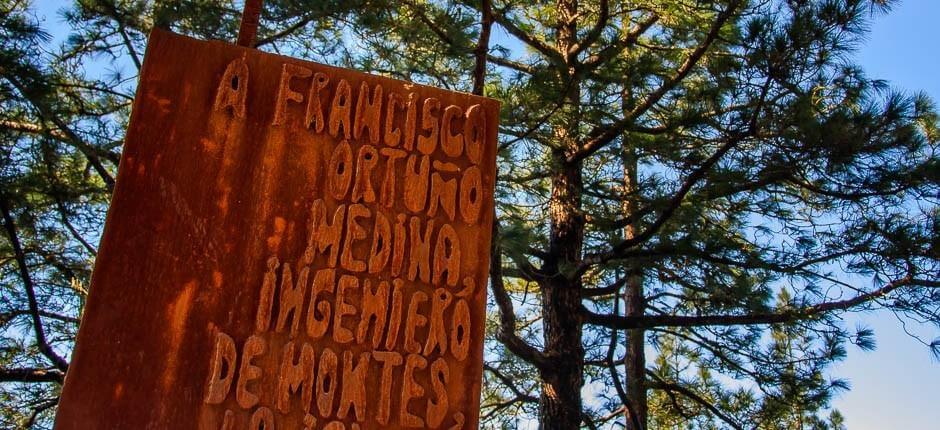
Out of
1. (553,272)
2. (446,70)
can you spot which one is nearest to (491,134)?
(446,70)

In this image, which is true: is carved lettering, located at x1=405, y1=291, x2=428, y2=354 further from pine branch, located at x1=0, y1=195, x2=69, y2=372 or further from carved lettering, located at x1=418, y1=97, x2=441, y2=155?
pine branch, located at x1=0, y1=195, x2=69, y2=372

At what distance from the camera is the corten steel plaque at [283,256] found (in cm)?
198

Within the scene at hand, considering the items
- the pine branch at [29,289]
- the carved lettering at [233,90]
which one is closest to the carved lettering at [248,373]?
the carved lettering at [233,90]

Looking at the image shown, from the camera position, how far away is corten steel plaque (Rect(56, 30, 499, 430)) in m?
1.98

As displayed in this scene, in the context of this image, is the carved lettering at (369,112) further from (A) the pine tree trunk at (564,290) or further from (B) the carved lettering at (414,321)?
(A) the pine tree trunk at (564,290)

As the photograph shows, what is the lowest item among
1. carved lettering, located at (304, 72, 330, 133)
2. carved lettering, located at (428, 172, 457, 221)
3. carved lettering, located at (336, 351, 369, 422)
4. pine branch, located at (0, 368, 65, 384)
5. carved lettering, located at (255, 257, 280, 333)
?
carved lettering, located at (336, 351, 369, 422)

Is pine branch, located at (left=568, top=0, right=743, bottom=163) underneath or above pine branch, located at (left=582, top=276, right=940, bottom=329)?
above

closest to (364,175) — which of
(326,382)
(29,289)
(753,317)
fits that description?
(326,382)

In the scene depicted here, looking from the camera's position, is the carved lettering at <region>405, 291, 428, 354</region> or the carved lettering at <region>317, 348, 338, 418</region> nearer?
the carved lettering at <region>317, 348, 338, 418</region>

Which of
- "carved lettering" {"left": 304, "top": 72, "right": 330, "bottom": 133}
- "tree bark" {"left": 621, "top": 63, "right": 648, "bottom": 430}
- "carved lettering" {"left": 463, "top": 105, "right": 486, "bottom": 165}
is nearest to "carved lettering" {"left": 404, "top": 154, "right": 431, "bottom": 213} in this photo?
"carved lettering" {"left": 463, "top": 105, "right": 486, "bottom": 165}

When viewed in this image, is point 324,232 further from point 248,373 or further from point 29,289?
point 29,289

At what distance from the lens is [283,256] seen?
2107 mm

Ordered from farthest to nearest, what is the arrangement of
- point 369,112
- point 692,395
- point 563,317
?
point 692,395, point 563,317, point 369,112

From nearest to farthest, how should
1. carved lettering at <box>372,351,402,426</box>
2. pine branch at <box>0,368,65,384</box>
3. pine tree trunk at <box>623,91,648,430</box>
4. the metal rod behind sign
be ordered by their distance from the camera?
carved lettering at <box>372,351,402,426</box> < the metal rod behind sign < pine branch at <box>0,368,65,384</box> < pine tree trunk at <box>623,91,648,430</box>
